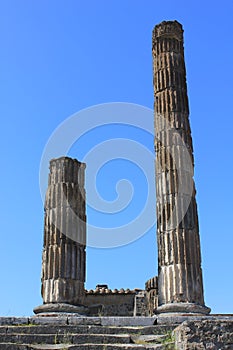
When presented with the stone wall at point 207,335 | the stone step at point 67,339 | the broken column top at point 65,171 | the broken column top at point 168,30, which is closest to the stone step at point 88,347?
the stone step at point 67,339

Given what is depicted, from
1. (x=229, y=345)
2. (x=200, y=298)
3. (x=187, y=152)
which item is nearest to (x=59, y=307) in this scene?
(x=200, y=298)

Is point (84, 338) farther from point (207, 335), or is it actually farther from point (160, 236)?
point (160, 236)

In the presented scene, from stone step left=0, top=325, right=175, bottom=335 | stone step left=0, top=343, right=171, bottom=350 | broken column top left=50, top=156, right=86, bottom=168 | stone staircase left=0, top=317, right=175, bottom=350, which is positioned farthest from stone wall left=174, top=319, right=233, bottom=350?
broken column top left=50, top=156, right=86, bottom=168

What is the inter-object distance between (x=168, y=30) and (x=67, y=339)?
368 inches

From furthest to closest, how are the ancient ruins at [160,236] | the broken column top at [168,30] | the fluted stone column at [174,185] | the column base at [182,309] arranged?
1. the broken column top at [168,30]
2. the fluted stone column at [174,185]
3. the column base at [182,309]
4. the ancient ruins at [160,236]

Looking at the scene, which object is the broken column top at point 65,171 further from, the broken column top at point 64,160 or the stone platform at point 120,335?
the stone platform at point 120,335

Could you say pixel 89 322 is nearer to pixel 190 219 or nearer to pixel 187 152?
pixel 190 219

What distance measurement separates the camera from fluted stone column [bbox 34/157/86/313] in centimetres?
1280

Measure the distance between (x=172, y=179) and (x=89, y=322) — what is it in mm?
4172

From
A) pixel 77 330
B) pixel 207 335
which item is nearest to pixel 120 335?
pixel 77 330

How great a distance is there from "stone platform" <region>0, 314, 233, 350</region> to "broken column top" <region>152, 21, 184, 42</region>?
798 centimetres

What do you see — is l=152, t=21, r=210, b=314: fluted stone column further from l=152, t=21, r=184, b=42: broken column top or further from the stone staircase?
the stone staircase

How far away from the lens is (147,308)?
766 inches

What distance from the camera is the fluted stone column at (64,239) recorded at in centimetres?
1280
